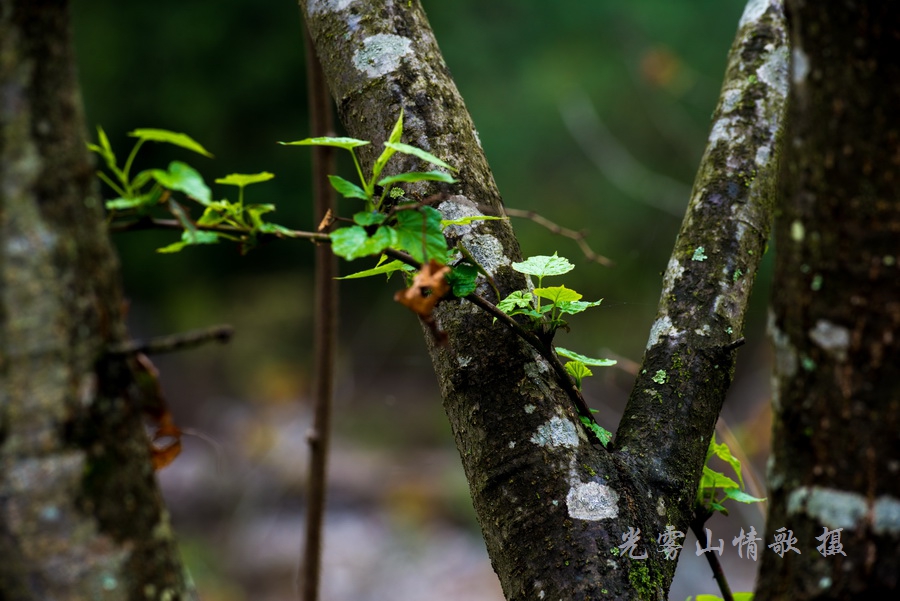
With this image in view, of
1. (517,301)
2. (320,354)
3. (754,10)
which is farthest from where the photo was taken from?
(320,354)

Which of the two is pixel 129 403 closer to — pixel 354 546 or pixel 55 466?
pixel 55 466

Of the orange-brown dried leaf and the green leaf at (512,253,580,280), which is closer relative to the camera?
the orange-brown dried leaf

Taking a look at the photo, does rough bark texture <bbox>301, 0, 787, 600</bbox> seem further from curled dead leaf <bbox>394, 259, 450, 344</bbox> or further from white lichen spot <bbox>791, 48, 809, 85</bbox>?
white lichen spot <bbox>791, 48, 809, 85</bbox>

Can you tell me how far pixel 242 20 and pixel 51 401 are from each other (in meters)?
3.73

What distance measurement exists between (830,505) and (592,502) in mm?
246

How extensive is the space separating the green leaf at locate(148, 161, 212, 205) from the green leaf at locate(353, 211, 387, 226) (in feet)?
0.32

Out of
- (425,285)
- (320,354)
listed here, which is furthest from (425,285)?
(320,354)

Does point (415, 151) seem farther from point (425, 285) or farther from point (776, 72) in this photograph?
point (776, 72)

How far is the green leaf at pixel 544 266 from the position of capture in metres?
0.61

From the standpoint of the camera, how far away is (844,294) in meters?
0.40

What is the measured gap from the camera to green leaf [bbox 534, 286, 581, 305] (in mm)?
607

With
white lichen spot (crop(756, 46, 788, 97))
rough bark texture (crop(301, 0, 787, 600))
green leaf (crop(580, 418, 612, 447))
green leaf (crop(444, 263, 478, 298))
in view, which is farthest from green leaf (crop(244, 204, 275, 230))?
white lichen spot (crop(756, 46, 788, 97))

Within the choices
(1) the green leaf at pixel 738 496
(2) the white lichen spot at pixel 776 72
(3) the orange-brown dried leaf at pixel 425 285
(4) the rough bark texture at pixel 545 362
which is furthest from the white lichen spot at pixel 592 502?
(2) the white lichen spot at pixel 776 72

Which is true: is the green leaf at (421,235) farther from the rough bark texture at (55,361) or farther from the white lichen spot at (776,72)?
the white lichen spot at (776,72)
